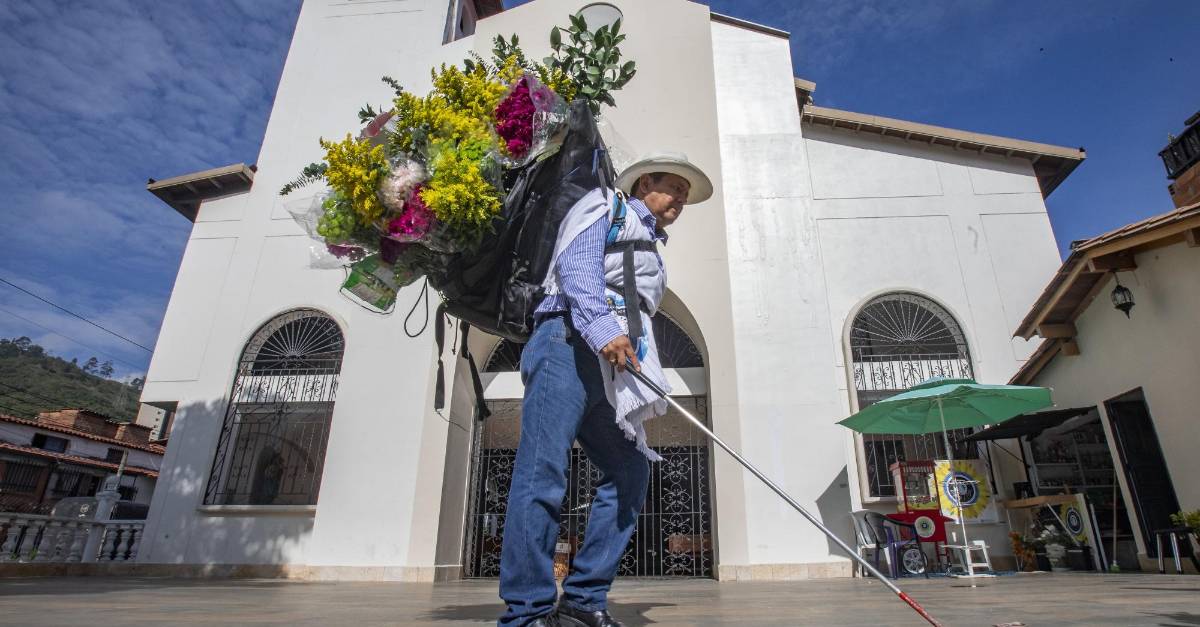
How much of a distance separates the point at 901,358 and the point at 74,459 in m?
28.0

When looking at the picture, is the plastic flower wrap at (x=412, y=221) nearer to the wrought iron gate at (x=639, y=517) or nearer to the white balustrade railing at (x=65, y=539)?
the wrought iron gate at (x=639, y=517)

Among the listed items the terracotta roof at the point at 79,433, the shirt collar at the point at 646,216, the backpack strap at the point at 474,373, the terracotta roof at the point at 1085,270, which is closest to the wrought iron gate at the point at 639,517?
the terracotta roof at the point at 1085,270

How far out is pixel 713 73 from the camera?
8.36 meters

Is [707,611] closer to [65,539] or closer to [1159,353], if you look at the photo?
[1159,353]

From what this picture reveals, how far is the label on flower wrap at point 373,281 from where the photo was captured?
238cm

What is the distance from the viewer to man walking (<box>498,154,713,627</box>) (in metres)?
1.61

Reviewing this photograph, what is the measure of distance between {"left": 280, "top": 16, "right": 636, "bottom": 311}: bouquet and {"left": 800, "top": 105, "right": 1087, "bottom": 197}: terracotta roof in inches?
276

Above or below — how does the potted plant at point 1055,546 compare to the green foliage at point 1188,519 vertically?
below

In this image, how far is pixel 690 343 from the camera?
7824mm

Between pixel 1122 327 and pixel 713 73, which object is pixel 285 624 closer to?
pixel 1122 327

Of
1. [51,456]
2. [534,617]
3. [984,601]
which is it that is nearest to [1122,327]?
[984,601]

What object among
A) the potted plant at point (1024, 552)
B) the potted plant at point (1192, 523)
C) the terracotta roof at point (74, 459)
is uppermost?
the terracotta roof at point (74, 459)

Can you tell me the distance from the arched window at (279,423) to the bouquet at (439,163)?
240 inches

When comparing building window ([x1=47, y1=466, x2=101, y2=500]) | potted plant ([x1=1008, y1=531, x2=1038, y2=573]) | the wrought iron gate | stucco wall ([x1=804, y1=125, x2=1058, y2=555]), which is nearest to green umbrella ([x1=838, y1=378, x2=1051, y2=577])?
stucco wall ([x1=804, y1=125, x2=1058, y2=555])
